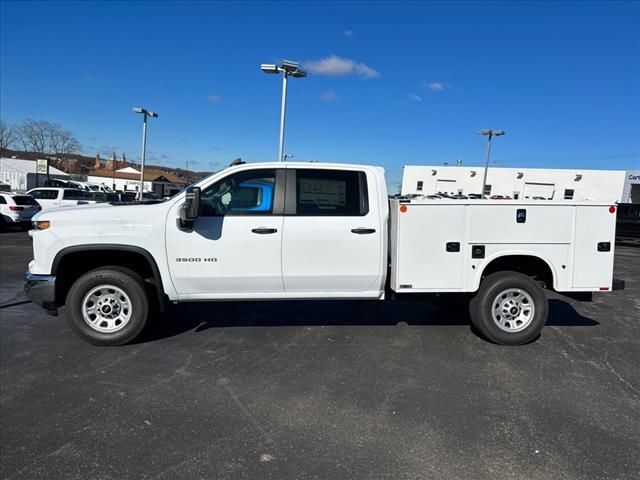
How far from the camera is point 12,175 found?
51.3 metres

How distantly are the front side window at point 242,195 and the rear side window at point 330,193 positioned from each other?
33 cm

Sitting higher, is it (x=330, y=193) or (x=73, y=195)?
(x=73, y=195)

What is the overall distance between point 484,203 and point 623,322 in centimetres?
329

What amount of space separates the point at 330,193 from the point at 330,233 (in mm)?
474

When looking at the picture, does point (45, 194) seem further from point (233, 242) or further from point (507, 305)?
point (507, 305)

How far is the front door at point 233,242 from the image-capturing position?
482 centimetres


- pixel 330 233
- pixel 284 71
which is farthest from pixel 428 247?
pixel 284 71

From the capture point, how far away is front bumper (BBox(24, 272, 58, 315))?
474cm

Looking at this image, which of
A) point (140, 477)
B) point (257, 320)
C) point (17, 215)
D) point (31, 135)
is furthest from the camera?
point (31, 135)

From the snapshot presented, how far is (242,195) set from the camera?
4.98m

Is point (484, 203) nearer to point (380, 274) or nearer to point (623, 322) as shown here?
point (380, 274)

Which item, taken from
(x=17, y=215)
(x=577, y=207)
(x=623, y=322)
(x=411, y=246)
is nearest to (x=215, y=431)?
(x=411, y=246)

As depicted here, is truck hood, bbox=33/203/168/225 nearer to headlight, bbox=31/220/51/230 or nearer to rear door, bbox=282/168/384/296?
headlight, bbox=31/220/51/230

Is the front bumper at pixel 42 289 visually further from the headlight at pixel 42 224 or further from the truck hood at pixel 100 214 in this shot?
the truck hood at pixel 100 214
